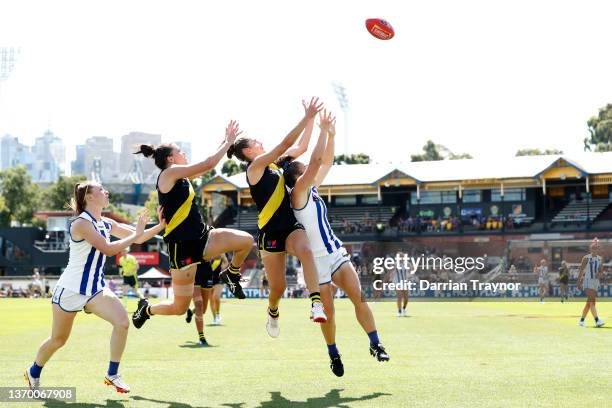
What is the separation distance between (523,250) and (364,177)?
2807 centimetres

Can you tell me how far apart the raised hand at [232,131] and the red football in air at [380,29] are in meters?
4.06

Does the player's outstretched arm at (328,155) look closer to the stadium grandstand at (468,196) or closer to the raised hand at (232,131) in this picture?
the raised hand at (232,131)

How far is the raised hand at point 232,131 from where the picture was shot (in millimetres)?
9788

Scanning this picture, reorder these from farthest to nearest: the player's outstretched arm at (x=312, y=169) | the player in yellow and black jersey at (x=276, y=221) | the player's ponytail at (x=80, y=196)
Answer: the player in yellow and black jersey at (x=276, y=221)
the player's outstretched arm at (x=312, y=169)
the player's ponytail at (x=80, y=196)

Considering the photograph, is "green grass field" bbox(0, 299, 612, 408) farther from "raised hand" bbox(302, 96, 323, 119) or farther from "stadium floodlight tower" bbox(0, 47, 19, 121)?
"stadium floodlight tower" bbox(0, 47, 19, 121)

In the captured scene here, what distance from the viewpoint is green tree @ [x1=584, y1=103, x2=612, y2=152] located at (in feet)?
338

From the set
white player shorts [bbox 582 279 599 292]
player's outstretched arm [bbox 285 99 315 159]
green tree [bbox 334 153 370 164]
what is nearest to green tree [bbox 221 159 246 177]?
green tree [bbox 334 153 370 164]

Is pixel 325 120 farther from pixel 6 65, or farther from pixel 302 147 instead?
pixel 6 65

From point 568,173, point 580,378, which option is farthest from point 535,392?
point 568,173

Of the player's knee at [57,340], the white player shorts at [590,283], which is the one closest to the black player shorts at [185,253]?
the player's knee at [57,340]

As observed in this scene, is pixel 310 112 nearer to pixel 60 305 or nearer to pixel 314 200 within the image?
pixel 314 200

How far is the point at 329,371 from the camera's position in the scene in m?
11.4

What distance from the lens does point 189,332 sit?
64.8 ft

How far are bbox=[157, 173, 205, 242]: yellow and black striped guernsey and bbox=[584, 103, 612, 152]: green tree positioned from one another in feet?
322
